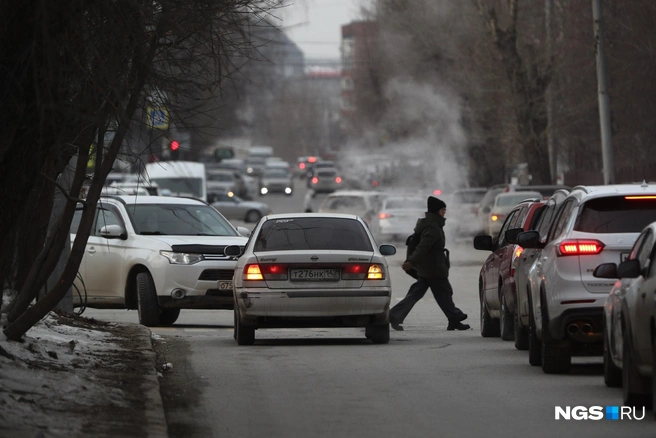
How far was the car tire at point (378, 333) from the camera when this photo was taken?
1532cm

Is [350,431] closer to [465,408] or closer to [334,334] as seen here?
[465,408]

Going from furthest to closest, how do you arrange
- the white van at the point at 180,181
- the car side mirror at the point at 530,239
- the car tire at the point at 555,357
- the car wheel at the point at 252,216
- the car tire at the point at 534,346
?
1. the car wheel at the point at 252,216
2. the white van at the point at 180,181
3. the car side mirror at the point at 530,239
4. the car tire at the point at 534,346
5. the car tire at the point at 555,357

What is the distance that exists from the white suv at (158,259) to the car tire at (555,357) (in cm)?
612

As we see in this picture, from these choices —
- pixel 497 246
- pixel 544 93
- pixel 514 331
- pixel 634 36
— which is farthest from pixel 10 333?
pixel 544 93

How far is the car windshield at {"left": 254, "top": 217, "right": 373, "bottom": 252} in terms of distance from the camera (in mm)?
15141

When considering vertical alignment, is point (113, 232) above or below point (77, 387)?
above

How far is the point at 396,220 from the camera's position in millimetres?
41812

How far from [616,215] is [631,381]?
253 cm

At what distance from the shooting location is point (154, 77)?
9.91 metres

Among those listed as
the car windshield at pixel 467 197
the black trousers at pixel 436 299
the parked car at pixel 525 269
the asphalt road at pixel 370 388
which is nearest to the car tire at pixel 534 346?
the parked car at pixel 525 269

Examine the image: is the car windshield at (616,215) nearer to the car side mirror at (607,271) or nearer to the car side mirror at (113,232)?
the car side mirror at (607,271)

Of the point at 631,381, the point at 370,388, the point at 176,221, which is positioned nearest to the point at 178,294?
the point at 176,221

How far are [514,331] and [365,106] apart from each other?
199 feet

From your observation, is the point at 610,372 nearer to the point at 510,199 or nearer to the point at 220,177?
the point at 510,199
